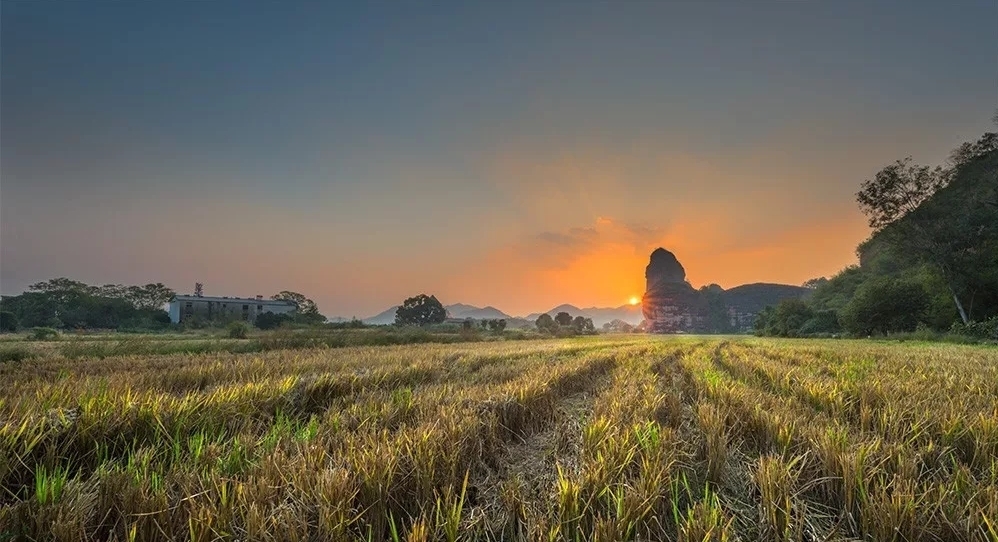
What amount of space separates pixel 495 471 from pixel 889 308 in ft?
180

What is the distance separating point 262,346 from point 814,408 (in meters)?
23.1

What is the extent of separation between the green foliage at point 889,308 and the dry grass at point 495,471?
4883 cm

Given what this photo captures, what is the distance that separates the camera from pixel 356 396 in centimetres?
572

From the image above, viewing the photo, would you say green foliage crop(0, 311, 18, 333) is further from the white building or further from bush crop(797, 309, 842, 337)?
bush crop(797, 309, 842, 337)

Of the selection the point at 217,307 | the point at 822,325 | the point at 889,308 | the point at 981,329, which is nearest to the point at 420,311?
the point at 217,307

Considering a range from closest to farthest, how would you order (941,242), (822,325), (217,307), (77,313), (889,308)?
(941,242) < (889,308) < (822,325) < (77,313) < (217,307)

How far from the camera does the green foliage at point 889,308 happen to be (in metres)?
39.0

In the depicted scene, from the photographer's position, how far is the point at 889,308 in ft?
130

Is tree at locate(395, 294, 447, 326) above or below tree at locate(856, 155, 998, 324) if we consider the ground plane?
below

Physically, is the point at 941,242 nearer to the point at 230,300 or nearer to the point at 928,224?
the point at 928,224

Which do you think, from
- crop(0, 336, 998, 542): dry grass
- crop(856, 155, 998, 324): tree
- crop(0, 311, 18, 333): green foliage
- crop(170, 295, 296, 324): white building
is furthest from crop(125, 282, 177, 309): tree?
crop(856, 155, 998, 324): tree

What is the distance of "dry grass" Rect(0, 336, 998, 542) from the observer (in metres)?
1.88

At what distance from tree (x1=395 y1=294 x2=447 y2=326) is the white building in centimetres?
3112

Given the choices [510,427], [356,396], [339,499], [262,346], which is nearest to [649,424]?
[510,427]
